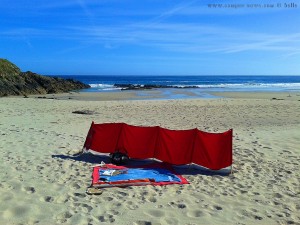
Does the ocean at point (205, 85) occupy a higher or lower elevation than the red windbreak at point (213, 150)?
→ lower

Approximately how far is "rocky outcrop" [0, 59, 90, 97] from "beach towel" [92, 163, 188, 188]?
2846cm

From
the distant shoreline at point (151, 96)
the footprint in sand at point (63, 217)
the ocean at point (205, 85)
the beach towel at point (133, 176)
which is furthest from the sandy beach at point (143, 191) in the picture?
the ocean at point (205, 85)

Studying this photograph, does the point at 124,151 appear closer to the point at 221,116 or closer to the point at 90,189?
the point at 90,189

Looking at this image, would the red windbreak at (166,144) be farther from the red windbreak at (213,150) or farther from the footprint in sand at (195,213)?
the footprint in sand at (195,213)

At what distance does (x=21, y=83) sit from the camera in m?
37.7

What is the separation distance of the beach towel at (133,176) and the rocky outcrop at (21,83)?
2846cm

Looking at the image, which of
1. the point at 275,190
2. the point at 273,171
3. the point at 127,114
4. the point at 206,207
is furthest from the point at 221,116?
the point at 206,207

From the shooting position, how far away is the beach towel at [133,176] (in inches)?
266

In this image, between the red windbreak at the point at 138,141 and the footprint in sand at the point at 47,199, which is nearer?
the footprint in sand at the point at 47,199

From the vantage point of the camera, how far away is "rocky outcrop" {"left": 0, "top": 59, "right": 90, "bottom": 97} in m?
34.8

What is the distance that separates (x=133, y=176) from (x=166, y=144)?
1.62 m

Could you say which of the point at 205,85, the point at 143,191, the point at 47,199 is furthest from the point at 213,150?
the point at 205,85

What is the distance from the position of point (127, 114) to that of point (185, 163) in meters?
10.4

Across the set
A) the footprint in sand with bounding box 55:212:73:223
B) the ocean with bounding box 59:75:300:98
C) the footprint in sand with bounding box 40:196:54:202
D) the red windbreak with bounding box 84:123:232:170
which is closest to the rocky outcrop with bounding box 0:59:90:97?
the ocean with bounding box 59:75:300:98
